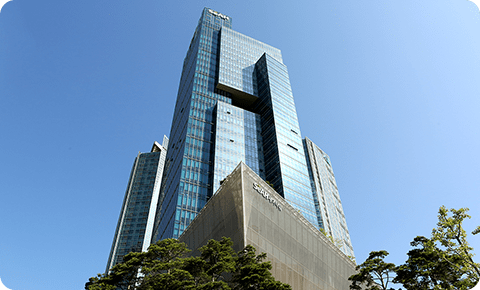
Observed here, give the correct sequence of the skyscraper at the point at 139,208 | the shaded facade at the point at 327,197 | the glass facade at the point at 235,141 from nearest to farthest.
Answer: the glass facade at the point at 235,141 → the shaded facade at the point at 327,197 → the skyscraper at the point at 139,208

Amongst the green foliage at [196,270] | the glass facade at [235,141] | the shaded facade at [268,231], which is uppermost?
the glass facade at [235,141]

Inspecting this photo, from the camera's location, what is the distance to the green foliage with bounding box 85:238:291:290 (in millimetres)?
23047

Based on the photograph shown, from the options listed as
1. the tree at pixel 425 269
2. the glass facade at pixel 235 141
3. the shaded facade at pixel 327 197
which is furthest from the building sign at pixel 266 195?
the shaded facade at pixel 327 197

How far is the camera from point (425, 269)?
2842cm

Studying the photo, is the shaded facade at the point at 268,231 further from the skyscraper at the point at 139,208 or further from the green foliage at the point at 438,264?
the skyscraper at the point at 139,208

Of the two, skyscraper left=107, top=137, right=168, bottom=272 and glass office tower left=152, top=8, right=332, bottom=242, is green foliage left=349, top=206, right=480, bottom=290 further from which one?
skyscraper left=107, top=137, right=168, bottom=272

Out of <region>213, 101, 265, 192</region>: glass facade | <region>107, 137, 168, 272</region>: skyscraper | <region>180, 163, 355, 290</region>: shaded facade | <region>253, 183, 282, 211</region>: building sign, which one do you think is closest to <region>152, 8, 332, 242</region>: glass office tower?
<region>213, 101, 265, 192</region>: glass facade

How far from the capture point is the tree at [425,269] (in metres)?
26.7

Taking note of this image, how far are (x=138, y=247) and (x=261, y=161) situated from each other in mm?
75111

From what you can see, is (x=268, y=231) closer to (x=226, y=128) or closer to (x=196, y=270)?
(x=196, y=270)

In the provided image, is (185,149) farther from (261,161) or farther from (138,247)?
(138,247)

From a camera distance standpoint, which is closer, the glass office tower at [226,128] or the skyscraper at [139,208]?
the glass office tower at [226,128]

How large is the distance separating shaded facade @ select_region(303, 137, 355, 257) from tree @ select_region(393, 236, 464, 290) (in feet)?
247

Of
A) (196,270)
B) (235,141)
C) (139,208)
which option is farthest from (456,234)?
(139,208)
